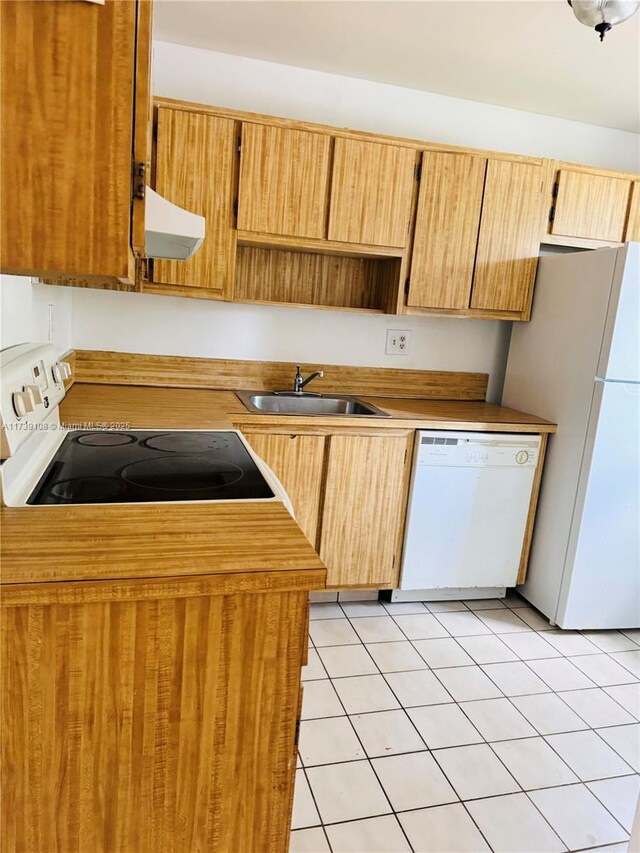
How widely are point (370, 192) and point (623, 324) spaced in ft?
3.91

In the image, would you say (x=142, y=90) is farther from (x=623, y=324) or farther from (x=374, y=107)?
(x=374, y=107)

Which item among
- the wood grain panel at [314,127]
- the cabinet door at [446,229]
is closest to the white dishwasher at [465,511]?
the cabinet door at [446,229]

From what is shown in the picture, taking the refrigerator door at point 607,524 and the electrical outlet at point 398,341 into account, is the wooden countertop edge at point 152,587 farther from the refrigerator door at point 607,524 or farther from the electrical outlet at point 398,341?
the electrical outlet at point 398,341

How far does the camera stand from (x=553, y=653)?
237 cm

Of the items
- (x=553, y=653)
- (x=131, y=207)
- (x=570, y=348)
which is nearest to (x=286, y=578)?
(x=131, y=207)

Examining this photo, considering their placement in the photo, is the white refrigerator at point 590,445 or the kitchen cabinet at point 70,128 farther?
the white refrigerator at point 590,445

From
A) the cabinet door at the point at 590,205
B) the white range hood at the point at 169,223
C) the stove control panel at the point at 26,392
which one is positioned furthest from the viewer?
the cabinet door at the point at 590,205

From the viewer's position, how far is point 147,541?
3.07 ft

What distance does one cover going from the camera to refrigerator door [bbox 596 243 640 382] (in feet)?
7.37

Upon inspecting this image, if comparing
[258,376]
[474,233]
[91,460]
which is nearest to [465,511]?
[258,376]

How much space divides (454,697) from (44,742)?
1550 millimetres

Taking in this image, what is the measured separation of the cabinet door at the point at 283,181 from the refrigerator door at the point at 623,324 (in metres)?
1.24

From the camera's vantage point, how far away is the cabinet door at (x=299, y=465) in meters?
2.33

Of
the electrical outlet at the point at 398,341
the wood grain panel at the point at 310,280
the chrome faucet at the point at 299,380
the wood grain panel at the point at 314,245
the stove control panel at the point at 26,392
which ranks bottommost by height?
the chrome faucet at the point at 299,380
